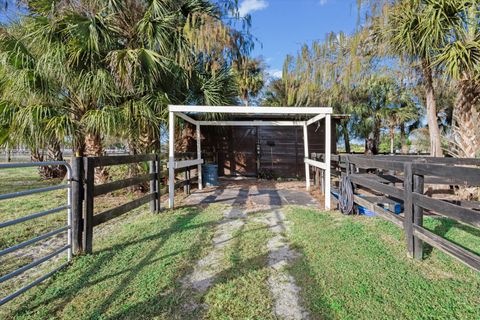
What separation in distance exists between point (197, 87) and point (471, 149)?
6.25 m

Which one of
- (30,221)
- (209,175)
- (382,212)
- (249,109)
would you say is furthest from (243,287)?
(209,175)

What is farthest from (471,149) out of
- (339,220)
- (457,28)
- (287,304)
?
(287,304)

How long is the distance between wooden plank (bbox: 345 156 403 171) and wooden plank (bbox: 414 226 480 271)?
2.40ft

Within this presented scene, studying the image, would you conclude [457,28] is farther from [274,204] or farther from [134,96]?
[134,96]

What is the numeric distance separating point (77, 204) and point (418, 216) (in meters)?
3.63

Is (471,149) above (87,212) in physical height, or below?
above

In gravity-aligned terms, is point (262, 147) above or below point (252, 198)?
above

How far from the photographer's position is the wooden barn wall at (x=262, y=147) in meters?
10.0

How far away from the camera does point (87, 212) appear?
2.96 metres

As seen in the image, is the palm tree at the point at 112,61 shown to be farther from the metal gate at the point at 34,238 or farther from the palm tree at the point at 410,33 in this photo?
the palm tree at the point at 410,33

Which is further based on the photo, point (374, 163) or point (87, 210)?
point (374, 163)

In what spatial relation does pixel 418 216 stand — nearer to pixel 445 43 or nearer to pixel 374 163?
pixel 374 163

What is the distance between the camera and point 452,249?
2150 mm

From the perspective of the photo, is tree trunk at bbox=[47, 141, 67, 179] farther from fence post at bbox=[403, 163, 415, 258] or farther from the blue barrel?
fence post at bbox=[403, 163, 415, 258]
